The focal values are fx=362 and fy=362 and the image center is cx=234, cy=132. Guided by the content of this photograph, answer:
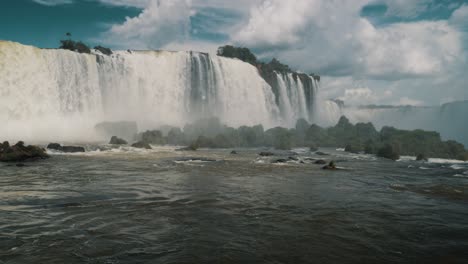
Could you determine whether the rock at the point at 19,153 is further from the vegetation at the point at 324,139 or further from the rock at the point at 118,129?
the rock at the point at 118,129

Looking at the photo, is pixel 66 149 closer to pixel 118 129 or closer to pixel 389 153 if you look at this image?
pixel 118 129

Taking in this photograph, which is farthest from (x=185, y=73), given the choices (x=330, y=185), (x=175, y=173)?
(x=330, y=185)

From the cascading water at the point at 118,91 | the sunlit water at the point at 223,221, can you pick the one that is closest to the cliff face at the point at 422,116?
the cascading water at the point at 118,91

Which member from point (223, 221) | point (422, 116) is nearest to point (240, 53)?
point (422, 116)

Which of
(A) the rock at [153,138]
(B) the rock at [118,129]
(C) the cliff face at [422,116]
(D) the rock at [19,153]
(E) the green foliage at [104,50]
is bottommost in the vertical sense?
(D) the rock at [19,153]

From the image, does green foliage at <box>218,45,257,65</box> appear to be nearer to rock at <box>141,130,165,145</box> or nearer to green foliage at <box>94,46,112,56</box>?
green foliage at <box>94,46,112,56</box>

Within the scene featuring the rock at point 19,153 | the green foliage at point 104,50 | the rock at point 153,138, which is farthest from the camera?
the green foliage at point 104,50

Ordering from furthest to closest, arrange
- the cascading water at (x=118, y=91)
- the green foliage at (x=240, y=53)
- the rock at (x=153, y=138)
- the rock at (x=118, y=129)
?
the green foliage at (x=240, y=53) < the rock at (x=118, y=129) < the rock at (x=153, y=138) < the cascading water at (x=118, y=91)

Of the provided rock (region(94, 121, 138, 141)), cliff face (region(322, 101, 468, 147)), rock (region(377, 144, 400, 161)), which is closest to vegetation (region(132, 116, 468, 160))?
rock (region(377, 144, 400, 161))
